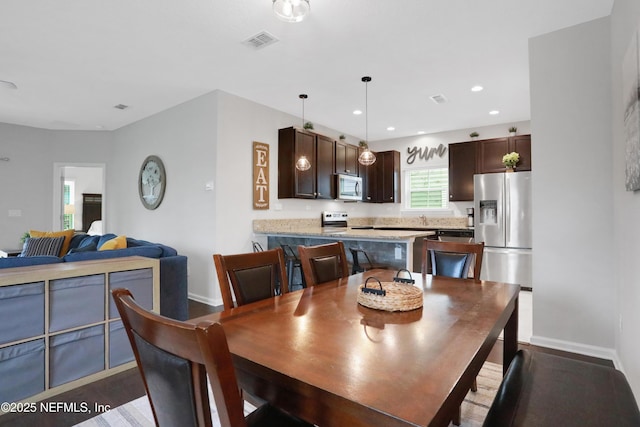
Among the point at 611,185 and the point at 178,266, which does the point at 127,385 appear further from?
the point at 611,185

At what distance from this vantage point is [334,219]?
617 centimetres

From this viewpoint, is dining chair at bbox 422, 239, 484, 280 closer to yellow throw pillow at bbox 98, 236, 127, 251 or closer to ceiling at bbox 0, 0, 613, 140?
ceiling at bbox 0, 0, 613, 140

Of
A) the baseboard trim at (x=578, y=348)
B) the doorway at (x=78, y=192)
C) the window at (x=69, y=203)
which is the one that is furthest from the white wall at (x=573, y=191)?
the window at (x=69, y=203)

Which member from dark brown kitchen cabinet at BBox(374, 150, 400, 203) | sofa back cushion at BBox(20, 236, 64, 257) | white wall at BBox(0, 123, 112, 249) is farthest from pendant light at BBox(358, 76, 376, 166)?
white wall at BBox(0, 123, 112, 249)

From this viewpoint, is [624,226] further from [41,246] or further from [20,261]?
[41,246]

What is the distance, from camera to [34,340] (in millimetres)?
2061

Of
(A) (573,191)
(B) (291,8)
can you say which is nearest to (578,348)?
(A) (573,191)

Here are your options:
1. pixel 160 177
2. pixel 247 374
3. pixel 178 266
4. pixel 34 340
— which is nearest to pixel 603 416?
pixel 247 374

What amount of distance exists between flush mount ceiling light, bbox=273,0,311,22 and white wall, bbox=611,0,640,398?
5.95ft

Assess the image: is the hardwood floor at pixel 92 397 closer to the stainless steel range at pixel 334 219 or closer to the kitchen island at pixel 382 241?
the kitchen island at pixel 382 241

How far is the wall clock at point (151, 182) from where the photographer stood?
16.4ft

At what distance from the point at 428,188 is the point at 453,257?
183 inches

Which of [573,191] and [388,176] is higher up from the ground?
[388,176]

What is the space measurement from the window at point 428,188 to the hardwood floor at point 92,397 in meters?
4.10
